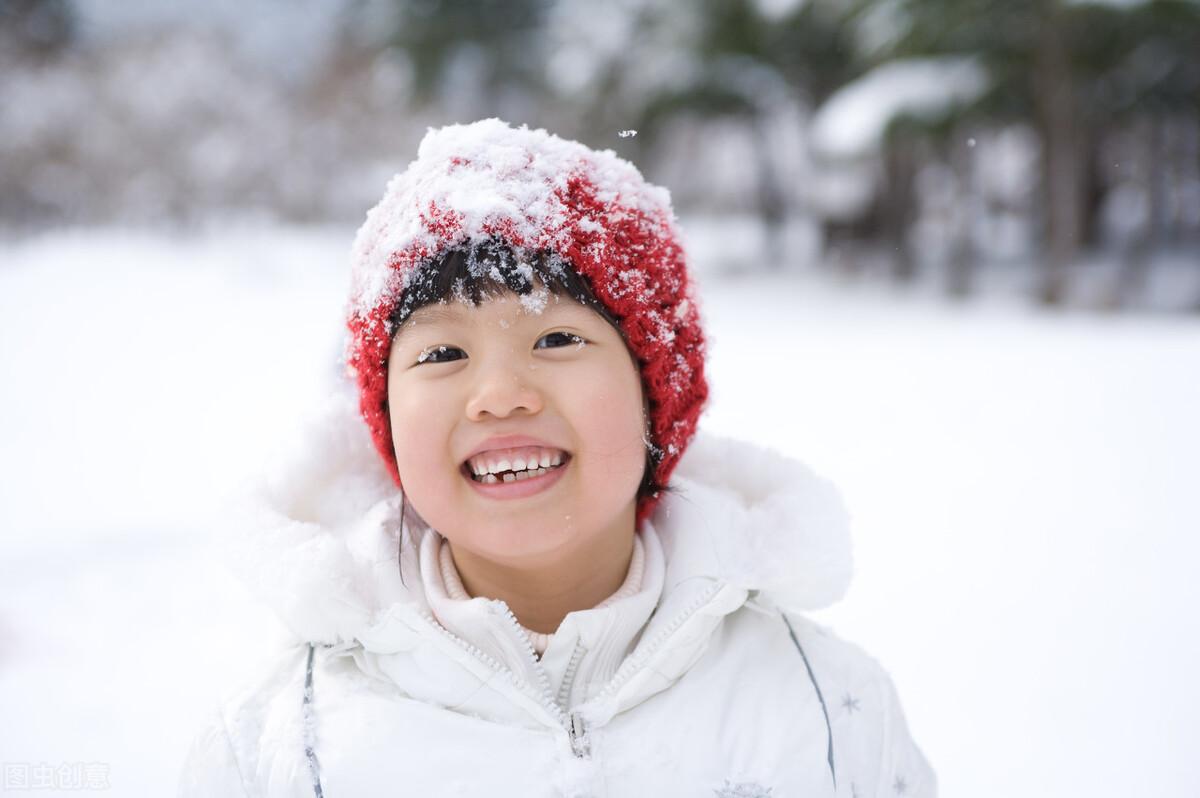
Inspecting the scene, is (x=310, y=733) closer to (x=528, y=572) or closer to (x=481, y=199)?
(x=528, y=572)

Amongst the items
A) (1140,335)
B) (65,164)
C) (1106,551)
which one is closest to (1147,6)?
(1140,335)

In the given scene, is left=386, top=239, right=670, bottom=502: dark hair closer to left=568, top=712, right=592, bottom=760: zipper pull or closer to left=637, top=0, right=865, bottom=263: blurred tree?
left=568, top=712, right=592, bottom=760: zipper pull

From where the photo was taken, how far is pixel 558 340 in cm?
108

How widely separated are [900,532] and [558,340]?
2498 millimetres

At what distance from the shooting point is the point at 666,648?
1.08m

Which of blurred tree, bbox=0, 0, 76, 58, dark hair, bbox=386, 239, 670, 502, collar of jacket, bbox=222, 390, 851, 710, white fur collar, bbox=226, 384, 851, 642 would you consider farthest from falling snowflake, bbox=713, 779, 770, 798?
blurred tree, bbox=0, 0, 76, 58

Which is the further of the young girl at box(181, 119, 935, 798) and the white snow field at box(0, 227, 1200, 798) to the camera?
the white snow field at box(0, 227, 1200, 798)


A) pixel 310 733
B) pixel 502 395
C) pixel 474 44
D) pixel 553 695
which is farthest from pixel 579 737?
pixel 474 44

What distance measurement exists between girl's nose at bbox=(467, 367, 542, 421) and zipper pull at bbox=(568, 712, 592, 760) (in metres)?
0.39

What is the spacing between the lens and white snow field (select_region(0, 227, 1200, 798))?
206cm

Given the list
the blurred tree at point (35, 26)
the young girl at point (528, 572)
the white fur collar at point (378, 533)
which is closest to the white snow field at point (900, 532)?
the white fur collar at point (378, 533)

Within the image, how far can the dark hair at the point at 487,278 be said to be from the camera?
1.04 metres

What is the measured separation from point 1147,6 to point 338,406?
25.6ft

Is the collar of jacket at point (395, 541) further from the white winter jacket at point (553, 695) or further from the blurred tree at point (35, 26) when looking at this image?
the blurred tree at point (35, 26)
